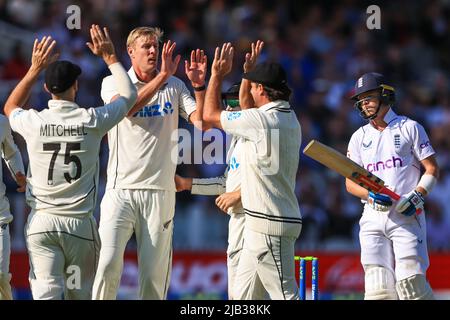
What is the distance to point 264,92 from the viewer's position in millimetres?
7914

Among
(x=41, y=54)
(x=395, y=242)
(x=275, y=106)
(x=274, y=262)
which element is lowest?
(x=274, y=262)

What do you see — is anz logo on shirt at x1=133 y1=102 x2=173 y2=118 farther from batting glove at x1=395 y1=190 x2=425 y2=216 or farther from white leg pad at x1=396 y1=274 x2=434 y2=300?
white leg pad at x1=396 y1=274 x2=434 y2=300

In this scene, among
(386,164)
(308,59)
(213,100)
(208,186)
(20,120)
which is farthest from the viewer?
(308,59)

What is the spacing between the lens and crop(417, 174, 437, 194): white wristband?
865cm

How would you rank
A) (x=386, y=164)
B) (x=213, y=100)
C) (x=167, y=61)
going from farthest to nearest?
(x=386, y=164), (x=167, y=61), (x=213, y=100)

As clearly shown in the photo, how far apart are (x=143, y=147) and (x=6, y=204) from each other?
3.75ft

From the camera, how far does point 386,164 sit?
880 centimetres

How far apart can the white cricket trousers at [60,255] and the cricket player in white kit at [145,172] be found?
461mm

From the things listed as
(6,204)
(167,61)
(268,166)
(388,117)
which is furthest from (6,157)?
(388,117)

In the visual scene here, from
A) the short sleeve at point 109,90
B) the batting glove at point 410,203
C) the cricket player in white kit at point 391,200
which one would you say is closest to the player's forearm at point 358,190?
the cricket player in white kit at point 391,200

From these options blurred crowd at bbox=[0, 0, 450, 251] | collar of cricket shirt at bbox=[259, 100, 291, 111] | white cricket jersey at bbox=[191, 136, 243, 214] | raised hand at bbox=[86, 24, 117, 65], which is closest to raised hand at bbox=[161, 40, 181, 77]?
raised hand at bbox=[86, 24, 117, 65]

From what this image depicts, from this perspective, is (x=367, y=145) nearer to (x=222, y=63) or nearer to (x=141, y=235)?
(x=222, y=63)
